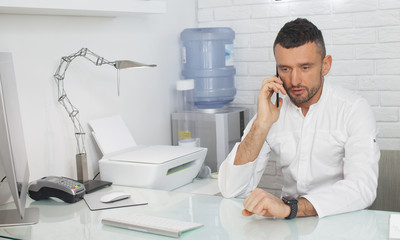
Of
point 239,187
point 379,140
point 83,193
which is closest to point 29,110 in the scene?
point 83,193

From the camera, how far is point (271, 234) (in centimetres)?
139

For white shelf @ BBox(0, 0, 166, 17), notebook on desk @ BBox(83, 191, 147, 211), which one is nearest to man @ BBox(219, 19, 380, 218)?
notebook on desk @ BBox(83, 191, 147, 211)

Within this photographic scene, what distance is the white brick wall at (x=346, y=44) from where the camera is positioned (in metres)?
2.56

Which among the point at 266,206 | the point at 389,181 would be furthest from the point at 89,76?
the point at 389,181

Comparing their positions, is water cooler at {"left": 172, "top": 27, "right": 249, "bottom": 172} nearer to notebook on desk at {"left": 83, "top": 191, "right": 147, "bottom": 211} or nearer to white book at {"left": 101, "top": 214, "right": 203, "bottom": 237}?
notebook on desk at {"left": 83, "top": 191, "right": 147, "bottom": 211}

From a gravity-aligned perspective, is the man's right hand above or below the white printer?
above

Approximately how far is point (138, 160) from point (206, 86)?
0.95m

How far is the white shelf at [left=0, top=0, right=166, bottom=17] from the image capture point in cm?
172

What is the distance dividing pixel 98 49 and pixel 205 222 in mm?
1124

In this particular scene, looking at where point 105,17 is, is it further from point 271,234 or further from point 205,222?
point 271,234

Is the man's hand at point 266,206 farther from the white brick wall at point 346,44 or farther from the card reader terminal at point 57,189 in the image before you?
the white brick wall at point 346,44

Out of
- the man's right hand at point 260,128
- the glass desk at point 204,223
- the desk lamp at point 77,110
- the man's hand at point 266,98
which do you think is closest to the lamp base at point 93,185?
the desk lamp at point 77,110

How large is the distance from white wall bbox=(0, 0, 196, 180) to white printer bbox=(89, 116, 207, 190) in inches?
3.6

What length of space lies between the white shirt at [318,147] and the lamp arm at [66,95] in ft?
2.14
